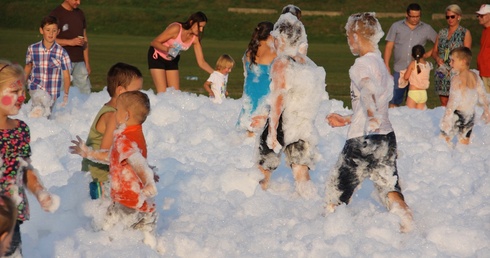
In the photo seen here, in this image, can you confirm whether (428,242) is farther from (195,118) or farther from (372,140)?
(195,118)

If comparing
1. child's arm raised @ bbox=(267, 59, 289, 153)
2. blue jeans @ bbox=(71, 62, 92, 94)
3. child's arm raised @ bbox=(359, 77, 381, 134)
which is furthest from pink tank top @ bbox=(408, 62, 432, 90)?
child's arm raised @ bbox=(359, 77, 381, 134)

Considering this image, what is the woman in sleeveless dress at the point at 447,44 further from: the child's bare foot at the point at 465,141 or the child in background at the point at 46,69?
the child in background at the point at 46,69

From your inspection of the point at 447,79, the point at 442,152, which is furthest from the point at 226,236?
the point at 447,79

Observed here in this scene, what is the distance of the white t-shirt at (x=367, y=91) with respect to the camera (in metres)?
8.39

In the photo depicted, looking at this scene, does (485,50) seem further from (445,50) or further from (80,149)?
(80,149)

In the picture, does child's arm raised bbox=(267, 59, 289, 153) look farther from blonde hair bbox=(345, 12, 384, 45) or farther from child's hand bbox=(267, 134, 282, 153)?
blonde hair bbox=(345, 12, 384, 45)

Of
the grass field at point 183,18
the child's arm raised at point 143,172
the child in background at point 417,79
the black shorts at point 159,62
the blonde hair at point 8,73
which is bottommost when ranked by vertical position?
the grass field at point 183,18

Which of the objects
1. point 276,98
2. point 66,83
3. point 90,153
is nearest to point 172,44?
point 66,83

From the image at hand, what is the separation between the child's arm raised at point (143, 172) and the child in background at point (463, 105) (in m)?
6.02

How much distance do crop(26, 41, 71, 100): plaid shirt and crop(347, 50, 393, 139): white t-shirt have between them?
6.02m

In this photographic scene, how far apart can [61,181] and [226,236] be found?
7.40 feet

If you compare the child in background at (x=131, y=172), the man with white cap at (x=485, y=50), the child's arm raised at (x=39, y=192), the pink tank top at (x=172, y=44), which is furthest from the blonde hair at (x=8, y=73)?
the man with white cap at (x=485, y=50)

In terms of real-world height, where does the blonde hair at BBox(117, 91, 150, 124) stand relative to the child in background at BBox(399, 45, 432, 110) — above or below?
above

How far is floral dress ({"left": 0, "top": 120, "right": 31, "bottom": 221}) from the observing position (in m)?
6.41
